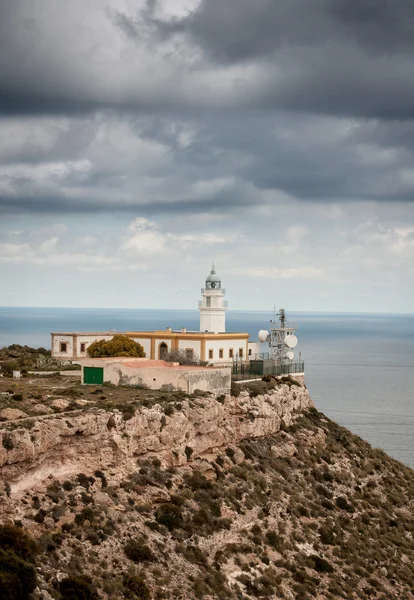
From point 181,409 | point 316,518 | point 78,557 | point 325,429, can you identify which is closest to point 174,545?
point 78,557

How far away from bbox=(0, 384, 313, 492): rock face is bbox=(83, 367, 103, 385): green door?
6346 millimetres

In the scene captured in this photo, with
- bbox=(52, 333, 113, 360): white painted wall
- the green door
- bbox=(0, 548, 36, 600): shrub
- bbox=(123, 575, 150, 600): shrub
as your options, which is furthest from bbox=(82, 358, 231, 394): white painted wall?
bbox=(0, 548, 36, 600): shrub

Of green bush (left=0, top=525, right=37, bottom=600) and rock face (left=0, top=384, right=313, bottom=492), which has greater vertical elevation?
rock face (left=0, top=384, right=313, bottom=492)

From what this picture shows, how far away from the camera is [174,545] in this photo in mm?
32125

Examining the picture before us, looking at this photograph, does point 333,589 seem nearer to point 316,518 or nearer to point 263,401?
point 316,518

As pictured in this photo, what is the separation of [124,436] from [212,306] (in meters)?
28.8

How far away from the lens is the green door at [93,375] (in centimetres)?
4497

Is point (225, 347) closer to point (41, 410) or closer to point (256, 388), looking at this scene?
point (256, 388)

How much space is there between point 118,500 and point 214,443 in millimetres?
9837

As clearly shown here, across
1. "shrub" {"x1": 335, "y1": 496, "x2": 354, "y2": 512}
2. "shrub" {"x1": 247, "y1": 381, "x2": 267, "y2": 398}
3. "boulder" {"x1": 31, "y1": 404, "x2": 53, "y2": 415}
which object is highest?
"boulder" {"x1": 31, "y1": 404, "x2": 53, "y2": 415}

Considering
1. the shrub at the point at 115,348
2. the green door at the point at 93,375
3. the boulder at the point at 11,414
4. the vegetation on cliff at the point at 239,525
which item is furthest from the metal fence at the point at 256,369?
the boulder at the point at 11,414

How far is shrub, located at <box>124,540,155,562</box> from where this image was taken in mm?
29698

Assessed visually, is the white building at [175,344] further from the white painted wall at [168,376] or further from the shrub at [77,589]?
the shrub at [77,589]

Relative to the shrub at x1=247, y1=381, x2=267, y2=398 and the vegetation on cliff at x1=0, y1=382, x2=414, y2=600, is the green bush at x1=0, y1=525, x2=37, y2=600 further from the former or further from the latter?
the shrub at x1=247, y1=381, x2=267, y2=398
